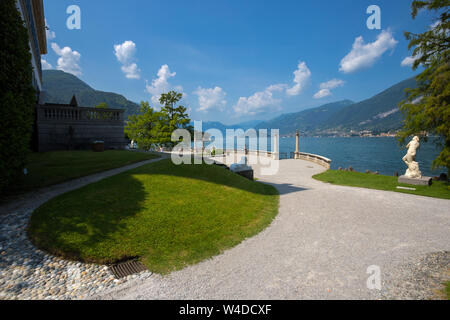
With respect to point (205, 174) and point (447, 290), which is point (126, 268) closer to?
point (447, 290)

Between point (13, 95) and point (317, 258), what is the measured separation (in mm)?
10647

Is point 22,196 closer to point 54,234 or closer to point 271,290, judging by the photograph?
point 54,234

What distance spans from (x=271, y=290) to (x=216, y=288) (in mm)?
1104

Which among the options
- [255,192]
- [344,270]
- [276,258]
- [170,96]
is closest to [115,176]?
[255,192]

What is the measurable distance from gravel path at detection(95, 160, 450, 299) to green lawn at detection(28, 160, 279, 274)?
1.90 ft

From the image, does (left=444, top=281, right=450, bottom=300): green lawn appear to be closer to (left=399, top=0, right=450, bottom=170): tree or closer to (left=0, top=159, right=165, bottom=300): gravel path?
(left=0, top=159, right=165, bottom=300): gravel path

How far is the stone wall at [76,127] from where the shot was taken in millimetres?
15641

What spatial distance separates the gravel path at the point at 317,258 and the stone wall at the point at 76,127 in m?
16.6

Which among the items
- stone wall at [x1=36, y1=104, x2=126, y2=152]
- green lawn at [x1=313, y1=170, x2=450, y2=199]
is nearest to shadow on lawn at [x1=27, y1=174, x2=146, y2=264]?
stone wall at [x1=36, y1=104, x2=126, y2=152]

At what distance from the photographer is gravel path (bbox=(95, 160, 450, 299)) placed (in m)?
4.03

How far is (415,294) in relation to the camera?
400 cm

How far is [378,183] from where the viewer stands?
14.8 meters

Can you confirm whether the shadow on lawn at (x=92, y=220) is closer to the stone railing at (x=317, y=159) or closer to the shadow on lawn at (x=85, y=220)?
the shadow on lawn at (x=85, y=220)

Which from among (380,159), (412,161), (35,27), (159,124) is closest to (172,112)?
(159,124)
